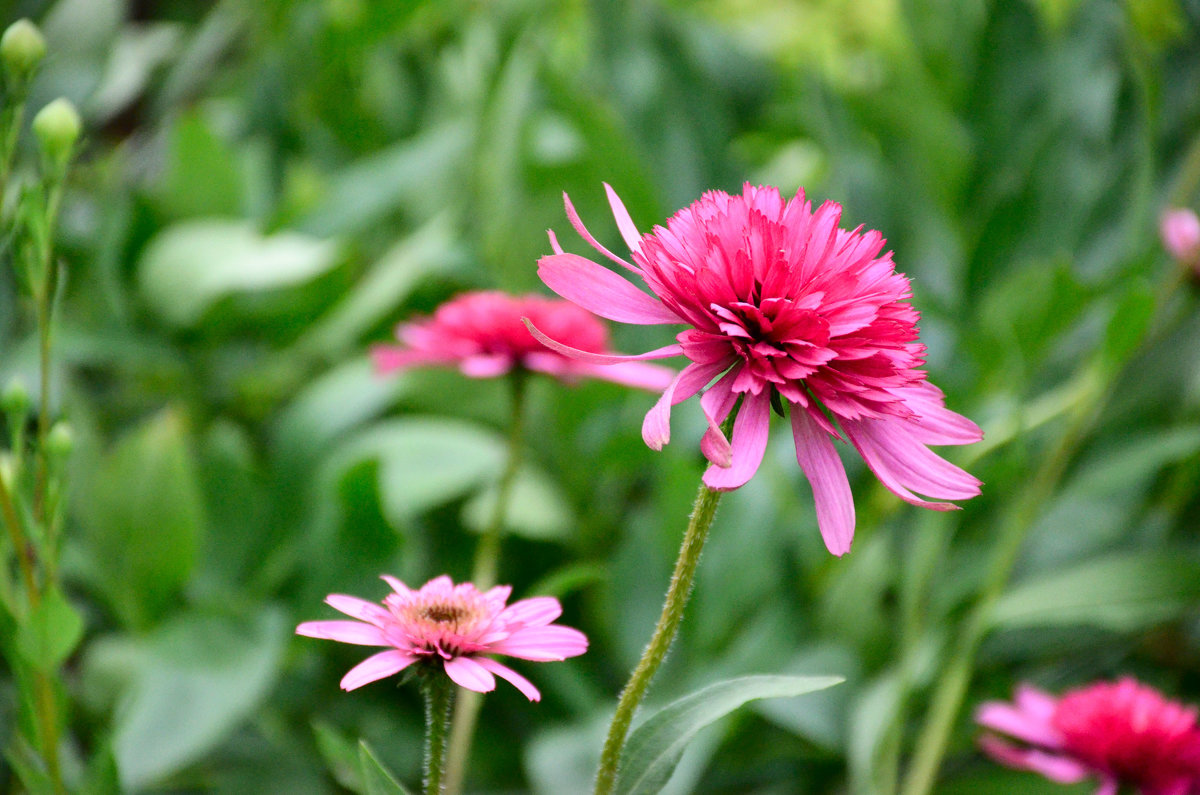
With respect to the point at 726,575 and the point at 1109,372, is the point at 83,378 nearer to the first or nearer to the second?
the point at 726,575

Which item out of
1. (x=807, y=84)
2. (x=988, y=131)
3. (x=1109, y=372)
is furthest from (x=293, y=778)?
(x=988, y=131)

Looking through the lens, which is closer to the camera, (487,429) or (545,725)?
(545,725)

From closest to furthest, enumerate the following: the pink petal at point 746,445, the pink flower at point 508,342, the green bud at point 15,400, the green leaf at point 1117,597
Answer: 1. the pink petal at point 746,445
2. the green bud at point 15,400
3. the pink flower at point 508,342
4. the green leaf at point 1117,597

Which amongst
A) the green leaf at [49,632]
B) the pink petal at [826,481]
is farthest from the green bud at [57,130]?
the pink petal at [826,481]

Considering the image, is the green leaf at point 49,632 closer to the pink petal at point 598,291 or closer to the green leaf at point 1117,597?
the pink petal at point 598,291

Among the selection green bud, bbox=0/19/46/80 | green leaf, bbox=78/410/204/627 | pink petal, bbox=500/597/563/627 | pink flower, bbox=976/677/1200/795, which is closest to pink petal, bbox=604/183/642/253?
pink petal, bbox=500/597/563/627

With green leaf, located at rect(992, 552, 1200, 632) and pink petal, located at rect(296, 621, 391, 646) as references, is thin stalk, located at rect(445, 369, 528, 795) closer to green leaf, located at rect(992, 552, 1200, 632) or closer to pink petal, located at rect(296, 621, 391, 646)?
pink petal, located at rect(296, 621, 391, 646)

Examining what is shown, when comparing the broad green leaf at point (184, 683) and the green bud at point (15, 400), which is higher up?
the green bud at point (15, 400)
